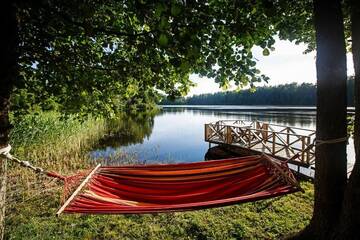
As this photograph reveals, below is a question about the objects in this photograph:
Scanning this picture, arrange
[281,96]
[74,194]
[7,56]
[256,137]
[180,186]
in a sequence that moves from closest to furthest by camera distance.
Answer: [7,56] < [74,194] < [180,186] < [256,137] < [281,96]

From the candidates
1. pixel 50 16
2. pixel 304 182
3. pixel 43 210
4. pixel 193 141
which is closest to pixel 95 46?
pixel 50 16

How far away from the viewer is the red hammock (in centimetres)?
280

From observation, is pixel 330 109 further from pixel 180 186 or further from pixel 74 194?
pixel 74 194

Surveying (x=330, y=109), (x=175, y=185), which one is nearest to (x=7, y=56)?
(x=175, y=185)

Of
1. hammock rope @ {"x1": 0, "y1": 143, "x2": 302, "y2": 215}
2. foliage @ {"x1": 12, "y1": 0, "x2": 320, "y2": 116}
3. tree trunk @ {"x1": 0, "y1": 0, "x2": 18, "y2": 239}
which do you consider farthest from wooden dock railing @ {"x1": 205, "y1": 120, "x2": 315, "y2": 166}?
tree trunk @ {"x1": 0, "y1": 0, "x2": 18, "y2": 239}

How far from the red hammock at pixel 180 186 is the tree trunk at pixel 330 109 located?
609 mm

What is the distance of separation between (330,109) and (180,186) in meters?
2.00

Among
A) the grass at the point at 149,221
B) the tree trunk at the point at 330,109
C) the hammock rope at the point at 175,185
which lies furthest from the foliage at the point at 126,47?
the hammock rope at the point at 175,185

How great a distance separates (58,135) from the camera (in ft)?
35.2

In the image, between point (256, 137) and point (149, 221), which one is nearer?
point (149, 221)

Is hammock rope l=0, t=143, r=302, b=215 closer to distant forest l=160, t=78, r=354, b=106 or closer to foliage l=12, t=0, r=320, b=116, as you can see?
foliage l=12, t=0, r=320, b=116

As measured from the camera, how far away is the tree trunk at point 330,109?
2369 mm

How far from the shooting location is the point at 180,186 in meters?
3.56

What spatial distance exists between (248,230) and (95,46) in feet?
10.4
